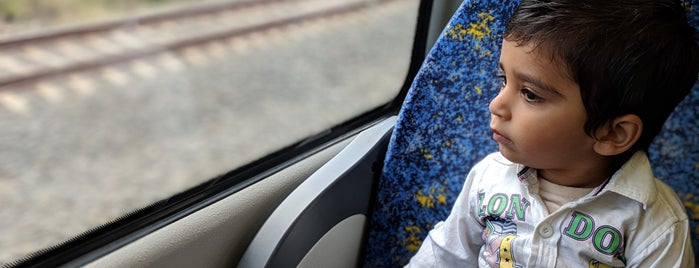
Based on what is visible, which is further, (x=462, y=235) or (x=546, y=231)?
(x=462, y=235)

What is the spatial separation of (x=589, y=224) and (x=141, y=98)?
1719 millimetres

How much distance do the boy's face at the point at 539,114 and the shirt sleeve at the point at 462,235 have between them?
172 millimetres

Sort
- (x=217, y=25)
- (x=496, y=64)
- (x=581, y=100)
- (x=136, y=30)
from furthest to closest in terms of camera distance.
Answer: (x=217, y=25)
(x=136, y=30)
(x=496, y=64)
(x=581, y=100)

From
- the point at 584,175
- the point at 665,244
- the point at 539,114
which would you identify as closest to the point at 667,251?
the point at 665,244

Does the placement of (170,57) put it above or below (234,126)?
above

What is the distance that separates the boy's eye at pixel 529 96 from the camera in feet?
2.92

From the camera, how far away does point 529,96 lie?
0.90m

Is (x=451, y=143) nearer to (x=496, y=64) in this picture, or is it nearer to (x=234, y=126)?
(x=496, y=64)

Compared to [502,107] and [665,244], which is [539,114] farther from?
[665,244]

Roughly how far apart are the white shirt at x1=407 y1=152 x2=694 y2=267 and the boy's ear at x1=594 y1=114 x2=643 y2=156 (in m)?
0.05

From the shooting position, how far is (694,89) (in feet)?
3.40

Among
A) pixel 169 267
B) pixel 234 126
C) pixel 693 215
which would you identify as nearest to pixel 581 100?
pixel 693 215

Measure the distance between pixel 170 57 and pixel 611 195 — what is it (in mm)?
1711

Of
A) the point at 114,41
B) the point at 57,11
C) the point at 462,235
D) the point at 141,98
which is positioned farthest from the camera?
the point at 141,98
